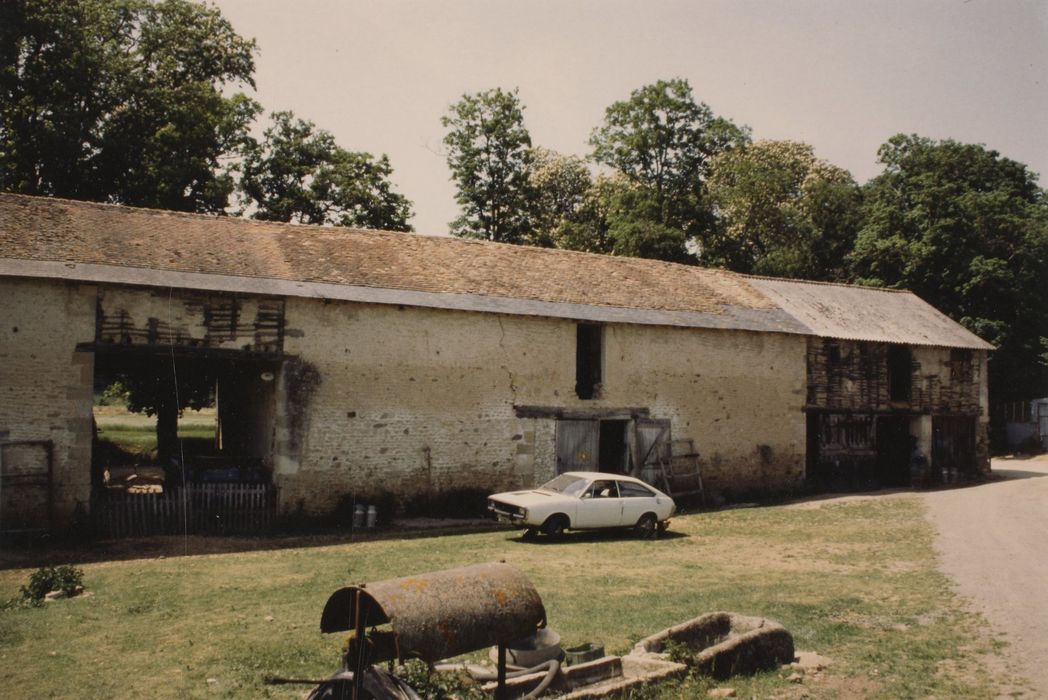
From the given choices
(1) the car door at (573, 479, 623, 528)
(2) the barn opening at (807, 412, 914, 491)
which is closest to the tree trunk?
(1) the car door at (573, 479, 623, 528)

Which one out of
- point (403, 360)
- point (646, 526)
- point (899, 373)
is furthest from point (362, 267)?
point (899, 373)

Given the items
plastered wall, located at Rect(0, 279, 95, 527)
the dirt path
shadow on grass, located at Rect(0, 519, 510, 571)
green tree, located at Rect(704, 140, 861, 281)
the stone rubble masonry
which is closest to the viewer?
the dirt path

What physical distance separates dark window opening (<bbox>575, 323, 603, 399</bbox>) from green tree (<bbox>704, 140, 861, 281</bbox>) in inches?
951

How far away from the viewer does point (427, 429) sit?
19.8 meters

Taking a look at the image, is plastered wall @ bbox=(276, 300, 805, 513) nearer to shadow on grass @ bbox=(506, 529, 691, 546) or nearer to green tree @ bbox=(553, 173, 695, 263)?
shadow on grass @ bbox=(506, 529, 691, 546)

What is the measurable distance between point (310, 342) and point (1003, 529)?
15.7 m

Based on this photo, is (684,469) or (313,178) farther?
(313,178)

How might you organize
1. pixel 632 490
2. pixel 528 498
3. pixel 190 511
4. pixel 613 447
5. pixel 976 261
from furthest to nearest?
1. pixel 976 261
2. pixel 613 447
3. pixel 632 490
4. pixel 528 498
5. pixel 190 511

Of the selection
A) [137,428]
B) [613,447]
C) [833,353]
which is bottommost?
[137,428]

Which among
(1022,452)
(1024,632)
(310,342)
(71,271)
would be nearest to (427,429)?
(310,342)

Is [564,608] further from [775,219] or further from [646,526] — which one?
[775,219]

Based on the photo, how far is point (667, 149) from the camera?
44.2 meters

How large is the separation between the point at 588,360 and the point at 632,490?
5.86 meters

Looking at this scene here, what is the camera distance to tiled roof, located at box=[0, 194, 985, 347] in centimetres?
1752
